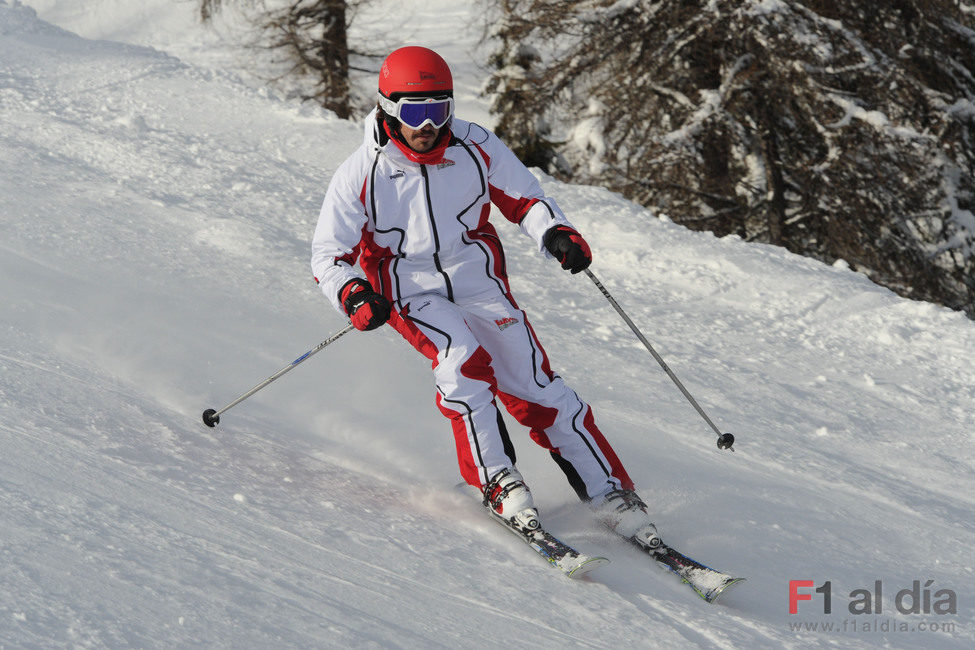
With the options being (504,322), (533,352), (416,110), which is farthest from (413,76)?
(533,352)

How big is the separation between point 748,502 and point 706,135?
8.78m

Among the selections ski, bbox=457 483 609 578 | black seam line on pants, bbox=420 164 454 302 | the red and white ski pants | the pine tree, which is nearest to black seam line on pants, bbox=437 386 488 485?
the red and white ski pants

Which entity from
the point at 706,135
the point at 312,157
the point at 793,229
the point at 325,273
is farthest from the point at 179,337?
the point at 793,229

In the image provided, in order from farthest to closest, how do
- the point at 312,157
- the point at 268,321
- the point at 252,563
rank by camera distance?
the point at 312,157 → the point at 268,321 → the point at 252,563

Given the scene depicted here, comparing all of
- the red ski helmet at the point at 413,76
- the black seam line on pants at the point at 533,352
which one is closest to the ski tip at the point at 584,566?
the black seam line on pants at the point at 533,352

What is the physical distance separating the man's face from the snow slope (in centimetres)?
125

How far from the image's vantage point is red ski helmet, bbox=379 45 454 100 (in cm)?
346

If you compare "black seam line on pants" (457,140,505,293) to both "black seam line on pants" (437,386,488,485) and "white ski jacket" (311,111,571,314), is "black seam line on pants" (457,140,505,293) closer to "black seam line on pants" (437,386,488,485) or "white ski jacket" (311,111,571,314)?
"white ski jacket" (311,111,571,314)

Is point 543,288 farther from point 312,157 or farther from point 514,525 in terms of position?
point 514,525

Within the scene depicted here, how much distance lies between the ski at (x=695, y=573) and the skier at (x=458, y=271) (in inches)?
2.0

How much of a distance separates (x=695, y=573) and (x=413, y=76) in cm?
198

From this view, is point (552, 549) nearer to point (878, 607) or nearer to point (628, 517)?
point (628, 517)

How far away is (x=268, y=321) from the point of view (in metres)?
5.35

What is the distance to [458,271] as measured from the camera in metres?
3.75
